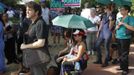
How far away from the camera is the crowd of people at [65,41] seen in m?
5.84

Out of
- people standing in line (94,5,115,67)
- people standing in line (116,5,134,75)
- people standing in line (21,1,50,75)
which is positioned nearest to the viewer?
people standing in line (21,1,50,75)

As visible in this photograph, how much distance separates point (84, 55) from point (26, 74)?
1.41m

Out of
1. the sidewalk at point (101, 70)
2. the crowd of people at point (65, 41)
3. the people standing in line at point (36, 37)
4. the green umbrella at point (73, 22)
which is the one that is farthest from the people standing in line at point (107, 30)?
the people standing in line at point (36, 37)

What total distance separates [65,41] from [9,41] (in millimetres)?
1779

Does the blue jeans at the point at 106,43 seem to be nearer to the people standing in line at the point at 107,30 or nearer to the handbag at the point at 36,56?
the people standing in line at the point at 107,30

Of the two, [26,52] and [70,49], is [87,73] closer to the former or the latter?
[70,49]

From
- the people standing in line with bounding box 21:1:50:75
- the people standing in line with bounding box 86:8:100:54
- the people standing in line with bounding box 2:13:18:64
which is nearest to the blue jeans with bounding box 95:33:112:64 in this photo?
the people standing in line with bounding box 86:8:100:54

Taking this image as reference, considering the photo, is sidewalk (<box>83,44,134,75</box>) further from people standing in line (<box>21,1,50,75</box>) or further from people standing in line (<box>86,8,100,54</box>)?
people standing in line (<box>21,1,50,75</box>)

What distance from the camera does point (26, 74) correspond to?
774cm

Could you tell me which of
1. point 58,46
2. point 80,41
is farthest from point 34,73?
point 58,46

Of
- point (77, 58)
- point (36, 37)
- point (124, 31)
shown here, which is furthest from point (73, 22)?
point (36, 37)

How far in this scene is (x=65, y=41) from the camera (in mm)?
8703

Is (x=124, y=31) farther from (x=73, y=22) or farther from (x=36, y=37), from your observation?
(x=36, y=37)

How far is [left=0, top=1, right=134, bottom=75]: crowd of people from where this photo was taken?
5.84 meters
